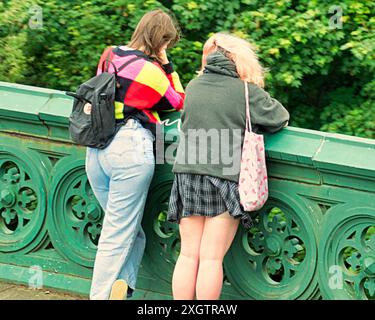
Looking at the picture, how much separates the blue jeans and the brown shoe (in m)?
0.10

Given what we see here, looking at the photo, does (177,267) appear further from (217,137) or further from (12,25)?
(12,25)

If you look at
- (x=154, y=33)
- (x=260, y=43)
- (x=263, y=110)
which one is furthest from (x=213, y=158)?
(x=260, y=43)

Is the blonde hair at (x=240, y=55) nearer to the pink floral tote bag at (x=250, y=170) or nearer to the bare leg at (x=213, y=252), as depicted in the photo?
the pink floral tote bag at (x=250, y=170)

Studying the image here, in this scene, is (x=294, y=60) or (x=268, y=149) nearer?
(x=268, y=149)

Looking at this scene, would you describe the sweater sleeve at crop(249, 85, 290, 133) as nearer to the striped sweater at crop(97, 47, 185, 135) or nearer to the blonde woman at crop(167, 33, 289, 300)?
the blonde woman at crop(167, 33, 289, 300)

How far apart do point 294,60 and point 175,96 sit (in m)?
2.46

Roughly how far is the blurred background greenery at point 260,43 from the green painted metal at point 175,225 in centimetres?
181

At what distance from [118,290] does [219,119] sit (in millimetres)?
1215

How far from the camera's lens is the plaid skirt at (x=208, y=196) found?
6.06 meters

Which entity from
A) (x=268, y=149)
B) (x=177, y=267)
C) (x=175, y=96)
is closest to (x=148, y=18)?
(x=175, y=96)

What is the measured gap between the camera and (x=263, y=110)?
19.9 ft

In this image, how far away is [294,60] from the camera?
28.4 ft

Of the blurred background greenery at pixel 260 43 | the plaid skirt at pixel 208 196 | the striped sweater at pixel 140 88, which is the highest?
the blurred background greenery at pixel 260 43

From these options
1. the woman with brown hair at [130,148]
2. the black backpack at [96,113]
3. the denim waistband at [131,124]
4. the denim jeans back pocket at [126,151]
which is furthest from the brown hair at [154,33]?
the denim jeans back pocket at [126,151]
